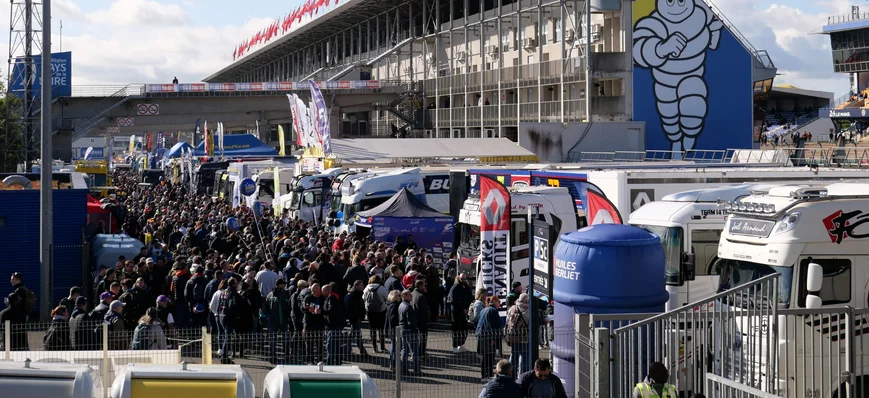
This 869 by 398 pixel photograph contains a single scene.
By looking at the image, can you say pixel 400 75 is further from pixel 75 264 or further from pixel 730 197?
pixel 730 197

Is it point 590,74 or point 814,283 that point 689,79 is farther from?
point 814,283

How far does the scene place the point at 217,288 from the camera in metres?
17.2

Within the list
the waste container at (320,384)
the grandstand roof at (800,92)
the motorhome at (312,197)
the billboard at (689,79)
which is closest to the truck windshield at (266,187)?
the motorhome at (312,197)

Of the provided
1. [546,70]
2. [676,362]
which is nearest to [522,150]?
[546,70]

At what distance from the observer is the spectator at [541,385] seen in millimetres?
10359

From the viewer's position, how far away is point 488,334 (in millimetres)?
14344

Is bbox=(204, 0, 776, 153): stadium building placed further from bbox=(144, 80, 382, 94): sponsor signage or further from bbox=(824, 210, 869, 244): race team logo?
bbox=(824, 210, 869, 244): race team logo

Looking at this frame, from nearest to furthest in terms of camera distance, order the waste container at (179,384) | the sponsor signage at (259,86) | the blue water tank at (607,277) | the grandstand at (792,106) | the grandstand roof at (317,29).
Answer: the waste container at (179,384) < the blue water tank at (607,277) < the sponsor signage at (259,86) < the grandstand roof at (317,29) < the grandstand at (792,106)

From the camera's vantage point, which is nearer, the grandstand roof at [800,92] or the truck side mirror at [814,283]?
the truck side mirror at [814,283]

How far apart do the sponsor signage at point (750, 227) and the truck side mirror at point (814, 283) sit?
2.29ft

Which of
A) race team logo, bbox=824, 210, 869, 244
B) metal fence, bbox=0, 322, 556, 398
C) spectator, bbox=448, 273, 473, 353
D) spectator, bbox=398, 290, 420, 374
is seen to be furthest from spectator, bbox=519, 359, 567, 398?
spectator, bbox=448, 273, 473, 353

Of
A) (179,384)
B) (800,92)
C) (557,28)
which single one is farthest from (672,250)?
(800,92)

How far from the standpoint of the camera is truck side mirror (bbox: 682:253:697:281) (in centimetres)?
1509

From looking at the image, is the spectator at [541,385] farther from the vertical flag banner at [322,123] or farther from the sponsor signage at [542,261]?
the vertical flag banner at [322,123]
